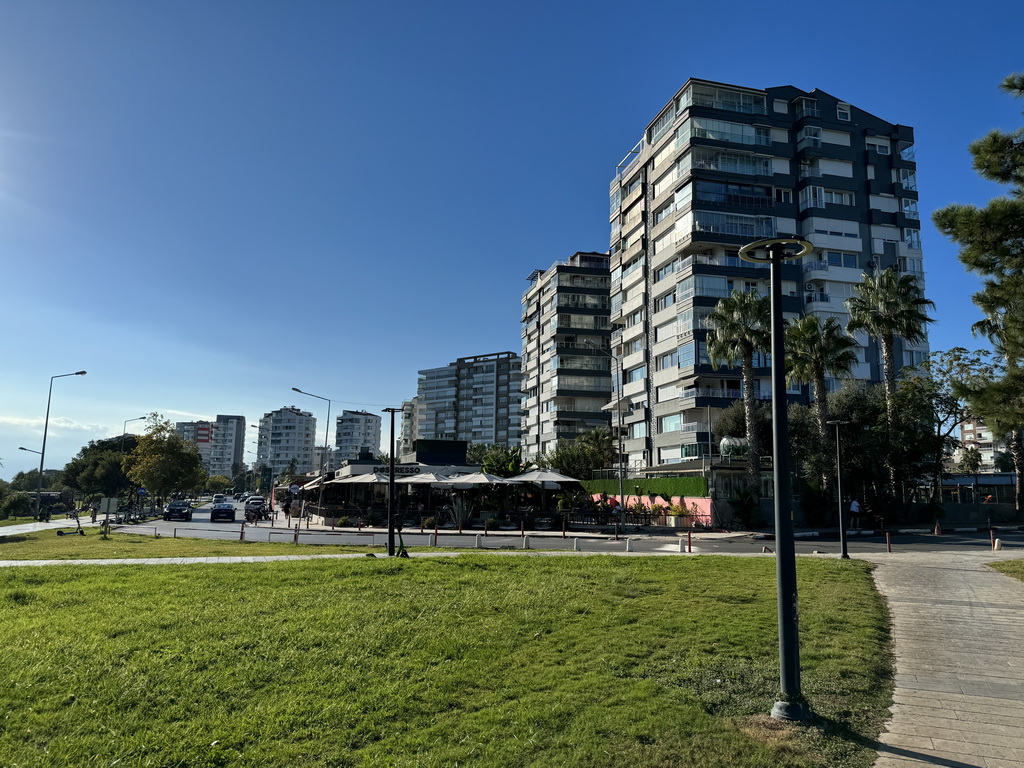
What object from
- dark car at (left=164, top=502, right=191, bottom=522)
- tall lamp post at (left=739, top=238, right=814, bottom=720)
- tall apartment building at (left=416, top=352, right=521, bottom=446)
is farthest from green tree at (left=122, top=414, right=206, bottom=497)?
tall apartment building at (left=416, top=352, right=521, bottom=446)

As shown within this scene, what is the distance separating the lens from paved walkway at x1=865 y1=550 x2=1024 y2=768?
601 cm

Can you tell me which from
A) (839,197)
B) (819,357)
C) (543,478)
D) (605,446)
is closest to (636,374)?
(605,446)

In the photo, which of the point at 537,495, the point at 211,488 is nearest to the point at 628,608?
the point at 537,495

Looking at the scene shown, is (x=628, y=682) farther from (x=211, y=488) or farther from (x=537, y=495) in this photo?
(x=211, y=488)

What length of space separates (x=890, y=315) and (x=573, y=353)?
4409 centimetres

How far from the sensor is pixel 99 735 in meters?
6.20

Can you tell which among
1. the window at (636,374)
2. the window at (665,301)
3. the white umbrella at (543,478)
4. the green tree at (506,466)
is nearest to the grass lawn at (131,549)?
the white umbrella at (543,478)

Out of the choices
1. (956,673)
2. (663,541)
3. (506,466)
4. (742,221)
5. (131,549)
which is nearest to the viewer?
(956,673)

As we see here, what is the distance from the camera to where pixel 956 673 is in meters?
8.54

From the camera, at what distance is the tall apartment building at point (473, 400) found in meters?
151

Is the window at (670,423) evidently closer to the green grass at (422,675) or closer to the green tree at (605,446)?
the green tree at (605,446)

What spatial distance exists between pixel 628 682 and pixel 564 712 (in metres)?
1.23

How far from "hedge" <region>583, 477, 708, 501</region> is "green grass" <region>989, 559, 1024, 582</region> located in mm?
22455

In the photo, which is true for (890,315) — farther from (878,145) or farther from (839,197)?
(878,145)
